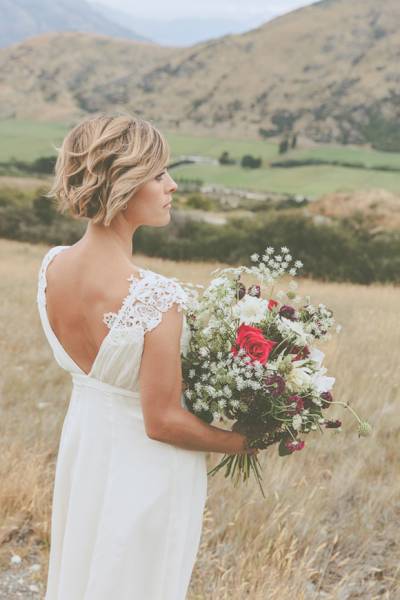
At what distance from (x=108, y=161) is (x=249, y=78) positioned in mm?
74369

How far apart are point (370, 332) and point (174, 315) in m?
7.90

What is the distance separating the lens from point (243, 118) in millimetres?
64312

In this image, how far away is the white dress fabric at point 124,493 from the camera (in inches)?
86.0

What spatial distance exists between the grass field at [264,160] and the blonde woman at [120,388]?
1519 inches

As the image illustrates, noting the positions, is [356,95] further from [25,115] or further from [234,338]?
[234,338]

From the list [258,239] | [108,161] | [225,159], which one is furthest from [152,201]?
[225,159]

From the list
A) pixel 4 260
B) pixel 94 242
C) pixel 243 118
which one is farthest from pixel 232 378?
pixel 243 118

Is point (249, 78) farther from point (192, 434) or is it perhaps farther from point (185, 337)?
point (192, 434)

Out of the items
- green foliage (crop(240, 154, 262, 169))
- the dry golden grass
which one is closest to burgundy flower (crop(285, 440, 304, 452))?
the dry golden grass

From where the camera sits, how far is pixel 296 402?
6.92 ft

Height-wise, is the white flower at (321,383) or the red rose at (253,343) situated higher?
the red rose at (253,343)

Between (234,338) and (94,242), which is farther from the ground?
(94,242)

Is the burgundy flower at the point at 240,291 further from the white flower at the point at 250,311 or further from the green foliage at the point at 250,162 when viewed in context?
the green foliage at the point at 250,162

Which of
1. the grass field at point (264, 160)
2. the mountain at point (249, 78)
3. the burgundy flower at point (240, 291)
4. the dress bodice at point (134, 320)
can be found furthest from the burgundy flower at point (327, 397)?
the mountain at point (249, 78)
